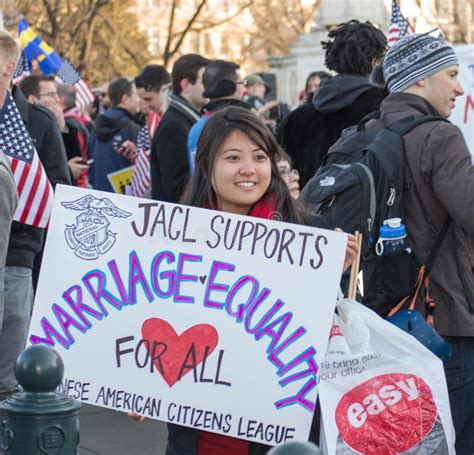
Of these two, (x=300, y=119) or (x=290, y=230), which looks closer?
(x=290, y=230)

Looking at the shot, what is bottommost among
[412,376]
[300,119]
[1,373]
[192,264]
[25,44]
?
[1,373]

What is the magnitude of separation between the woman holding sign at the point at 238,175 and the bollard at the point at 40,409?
1.81 ft

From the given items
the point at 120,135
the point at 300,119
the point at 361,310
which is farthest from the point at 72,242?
the point at 120,135

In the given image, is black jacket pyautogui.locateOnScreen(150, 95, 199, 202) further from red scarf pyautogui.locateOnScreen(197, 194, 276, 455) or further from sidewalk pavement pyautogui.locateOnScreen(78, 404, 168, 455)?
red scarf pyautogui.locateOnScreen(197, 194, 276, 455)

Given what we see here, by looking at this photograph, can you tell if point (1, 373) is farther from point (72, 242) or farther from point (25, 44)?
point (25, 44)

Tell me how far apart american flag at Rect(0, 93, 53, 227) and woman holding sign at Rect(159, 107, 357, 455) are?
2.22 m

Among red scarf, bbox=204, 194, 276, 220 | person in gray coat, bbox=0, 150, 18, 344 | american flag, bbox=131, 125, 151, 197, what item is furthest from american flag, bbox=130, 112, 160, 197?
red scarf, bbox=204, 194, 276, 220

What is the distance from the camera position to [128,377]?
416 centimetres

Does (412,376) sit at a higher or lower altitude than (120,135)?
lower

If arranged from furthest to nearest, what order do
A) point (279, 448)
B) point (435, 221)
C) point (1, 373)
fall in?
point (1, 373) < point (435, 221) < point (279, 448)

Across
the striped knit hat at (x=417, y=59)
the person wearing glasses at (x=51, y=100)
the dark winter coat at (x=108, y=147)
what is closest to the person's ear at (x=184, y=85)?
the person wearing glasses at (x=51, y=100)

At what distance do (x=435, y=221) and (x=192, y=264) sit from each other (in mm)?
1192

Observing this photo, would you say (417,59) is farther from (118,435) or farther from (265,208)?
(118,435)

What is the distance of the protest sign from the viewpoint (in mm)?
4016
